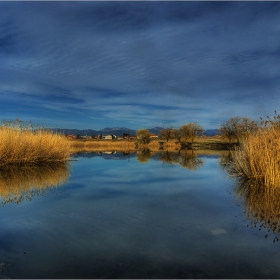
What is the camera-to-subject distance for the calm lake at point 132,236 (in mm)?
3225

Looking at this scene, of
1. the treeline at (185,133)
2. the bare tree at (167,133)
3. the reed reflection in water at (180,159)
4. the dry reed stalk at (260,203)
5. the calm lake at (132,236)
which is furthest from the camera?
the bare tree at (167,133)

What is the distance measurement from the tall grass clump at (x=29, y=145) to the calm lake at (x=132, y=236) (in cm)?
572

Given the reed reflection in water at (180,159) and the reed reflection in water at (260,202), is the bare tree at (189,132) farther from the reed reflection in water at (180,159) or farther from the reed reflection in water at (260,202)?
the reed reflection in water at (260,202)

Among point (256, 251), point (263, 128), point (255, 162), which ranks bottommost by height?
point (256, 251)

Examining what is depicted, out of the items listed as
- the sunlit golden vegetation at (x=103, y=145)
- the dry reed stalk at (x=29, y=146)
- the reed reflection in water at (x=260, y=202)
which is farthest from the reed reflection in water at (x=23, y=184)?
the sunlit golden vegetation at (x=103, y=145)

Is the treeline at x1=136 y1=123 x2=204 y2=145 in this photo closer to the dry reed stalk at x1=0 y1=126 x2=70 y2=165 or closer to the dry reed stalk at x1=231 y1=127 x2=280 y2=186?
the dry reed stalk at x1=0 y1=126 x2=70 y2=165

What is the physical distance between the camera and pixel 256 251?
379cm

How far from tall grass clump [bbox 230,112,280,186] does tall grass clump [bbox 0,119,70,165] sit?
10.2m

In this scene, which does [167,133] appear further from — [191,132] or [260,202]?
[260,202]

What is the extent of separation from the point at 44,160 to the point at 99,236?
11.7m

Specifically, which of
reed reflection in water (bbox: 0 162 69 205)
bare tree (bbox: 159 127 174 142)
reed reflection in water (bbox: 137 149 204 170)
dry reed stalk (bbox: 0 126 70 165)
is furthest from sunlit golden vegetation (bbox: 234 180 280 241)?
bare tree (bbox: 159 127 174 142)

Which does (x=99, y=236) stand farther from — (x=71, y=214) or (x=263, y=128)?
(x=263, y=128)

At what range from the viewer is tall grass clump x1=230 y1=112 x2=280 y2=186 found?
856 centimetres

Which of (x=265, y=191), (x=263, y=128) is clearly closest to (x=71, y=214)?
(x=265, y=191)
